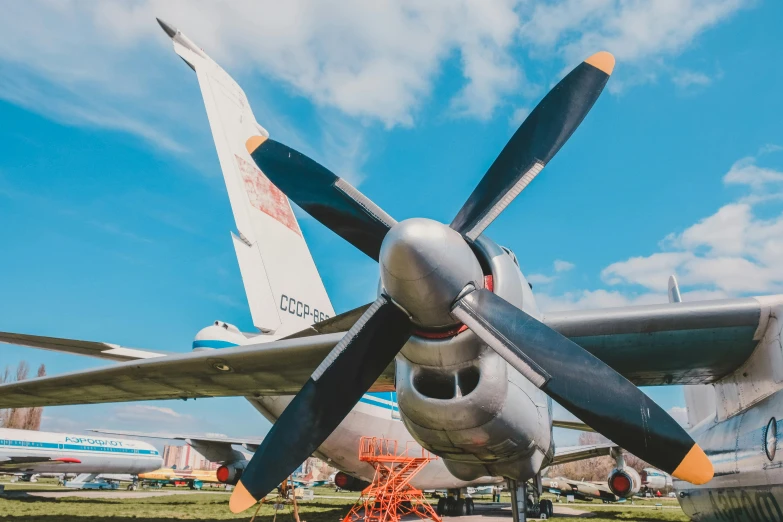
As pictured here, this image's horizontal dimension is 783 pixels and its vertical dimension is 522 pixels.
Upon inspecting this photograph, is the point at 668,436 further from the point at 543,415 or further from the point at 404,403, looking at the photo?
the point at 404,403

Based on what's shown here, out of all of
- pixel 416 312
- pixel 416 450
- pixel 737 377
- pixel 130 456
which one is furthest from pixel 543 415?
pixel 130 456

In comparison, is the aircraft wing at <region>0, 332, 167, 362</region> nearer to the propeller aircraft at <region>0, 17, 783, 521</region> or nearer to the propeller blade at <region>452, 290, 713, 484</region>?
the propeller aircraft at <region>0, 17, 783, 521</region>

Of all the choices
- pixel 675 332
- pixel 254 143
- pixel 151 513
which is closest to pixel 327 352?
pixel 254 143

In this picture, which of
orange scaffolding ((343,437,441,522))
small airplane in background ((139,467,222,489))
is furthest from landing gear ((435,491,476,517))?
small airplane in background ((139,467,222,489))

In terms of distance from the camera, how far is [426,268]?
3.97 m

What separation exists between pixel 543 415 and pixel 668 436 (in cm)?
165

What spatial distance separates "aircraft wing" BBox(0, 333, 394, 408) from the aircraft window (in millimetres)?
3943

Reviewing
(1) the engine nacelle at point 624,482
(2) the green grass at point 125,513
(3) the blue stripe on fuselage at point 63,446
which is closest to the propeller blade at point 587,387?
(2) the green grass at point 125,513

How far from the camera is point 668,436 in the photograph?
3.76 meters

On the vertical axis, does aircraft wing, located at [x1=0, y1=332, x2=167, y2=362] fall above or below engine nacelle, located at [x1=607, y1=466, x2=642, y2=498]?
above

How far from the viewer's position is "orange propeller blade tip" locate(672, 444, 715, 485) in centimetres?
367

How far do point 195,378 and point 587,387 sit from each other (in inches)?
222

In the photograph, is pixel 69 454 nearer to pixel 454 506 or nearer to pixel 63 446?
pixel 63 446

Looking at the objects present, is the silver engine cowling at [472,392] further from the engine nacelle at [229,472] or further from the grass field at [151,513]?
the engine nacelle at [229,472]
